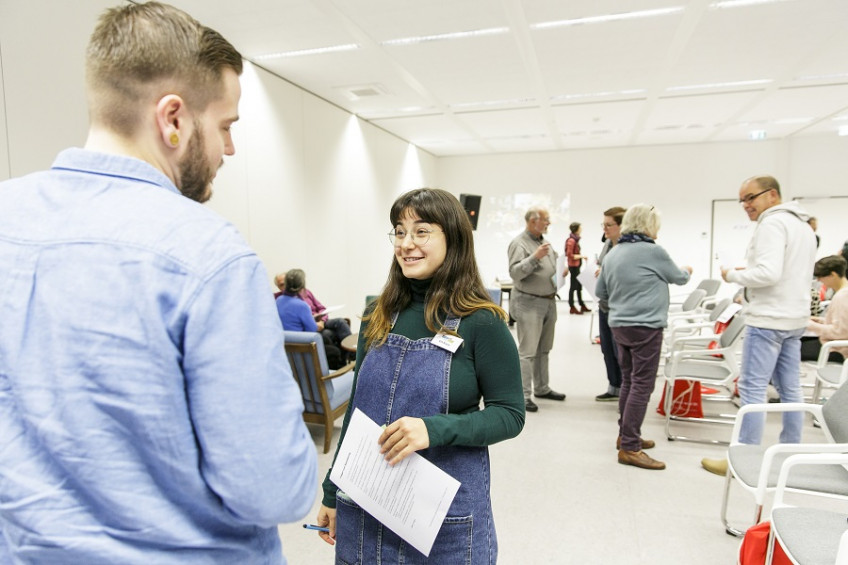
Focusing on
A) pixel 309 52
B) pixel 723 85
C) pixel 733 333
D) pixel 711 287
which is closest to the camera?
pixel 733 333

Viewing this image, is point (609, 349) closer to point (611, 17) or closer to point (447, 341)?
point (611, 17)

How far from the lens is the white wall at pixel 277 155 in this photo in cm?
272

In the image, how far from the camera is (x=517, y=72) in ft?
16.1

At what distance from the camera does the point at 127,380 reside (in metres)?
0.49

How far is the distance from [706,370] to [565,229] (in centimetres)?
711

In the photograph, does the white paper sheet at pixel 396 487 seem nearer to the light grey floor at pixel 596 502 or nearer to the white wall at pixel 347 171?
the light grey floor at pixel 596 502

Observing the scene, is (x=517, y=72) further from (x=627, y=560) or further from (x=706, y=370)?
(x=627, y=560)

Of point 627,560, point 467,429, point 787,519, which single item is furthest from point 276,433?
point 627,560

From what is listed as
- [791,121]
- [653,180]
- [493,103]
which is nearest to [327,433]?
[493,103]

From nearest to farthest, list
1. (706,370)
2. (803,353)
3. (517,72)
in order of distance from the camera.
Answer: (706,370)
(803,353)
(517,72)

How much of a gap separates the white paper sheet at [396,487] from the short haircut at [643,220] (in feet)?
7.83

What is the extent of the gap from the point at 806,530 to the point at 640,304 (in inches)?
59.0

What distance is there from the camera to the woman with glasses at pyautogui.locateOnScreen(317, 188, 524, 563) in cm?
105

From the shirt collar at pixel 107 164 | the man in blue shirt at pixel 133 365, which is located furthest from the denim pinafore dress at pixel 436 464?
the shirt collar at pixel 107 164
